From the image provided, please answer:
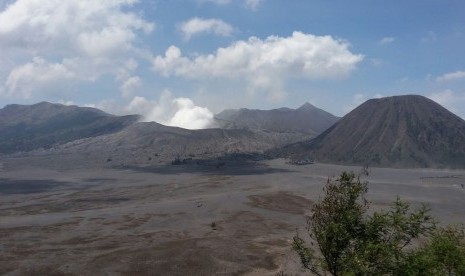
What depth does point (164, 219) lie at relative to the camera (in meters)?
78.9

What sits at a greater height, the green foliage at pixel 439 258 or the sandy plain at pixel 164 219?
the green foliage at pixel 439 258

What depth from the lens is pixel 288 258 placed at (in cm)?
5506

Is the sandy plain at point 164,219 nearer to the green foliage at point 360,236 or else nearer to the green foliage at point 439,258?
the green foliage at point 439,258

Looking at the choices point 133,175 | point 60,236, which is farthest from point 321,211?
point 133,175

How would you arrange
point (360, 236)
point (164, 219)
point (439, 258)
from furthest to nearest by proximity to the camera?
point (164, 219), point (439, 258), point (360, 236)

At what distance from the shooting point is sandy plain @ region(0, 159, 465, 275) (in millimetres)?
51969

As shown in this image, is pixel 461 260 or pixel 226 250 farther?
pixel 226 250

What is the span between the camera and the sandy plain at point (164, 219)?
5197cm

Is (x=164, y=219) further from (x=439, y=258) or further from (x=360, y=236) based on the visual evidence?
(x=360, y=236)

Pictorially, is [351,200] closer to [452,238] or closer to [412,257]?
[412,257]

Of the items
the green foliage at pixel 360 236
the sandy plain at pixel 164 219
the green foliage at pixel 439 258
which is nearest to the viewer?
the green foliage at pixel 360 236

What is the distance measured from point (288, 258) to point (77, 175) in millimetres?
122712

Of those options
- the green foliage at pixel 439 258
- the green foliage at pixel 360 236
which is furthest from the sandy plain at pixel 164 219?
the green foliage at pixel 360 236

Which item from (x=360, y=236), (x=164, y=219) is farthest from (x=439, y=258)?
(x=164, y=219)
